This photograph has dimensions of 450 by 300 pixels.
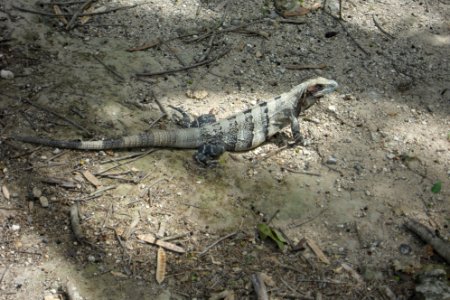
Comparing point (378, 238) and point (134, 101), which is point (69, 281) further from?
point (378, 238)

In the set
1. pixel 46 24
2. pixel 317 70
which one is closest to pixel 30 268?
pixel 46 24

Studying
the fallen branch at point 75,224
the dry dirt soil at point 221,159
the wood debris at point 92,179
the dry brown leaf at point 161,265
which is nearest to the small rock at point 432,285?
the dry dirt soil at point 221,159

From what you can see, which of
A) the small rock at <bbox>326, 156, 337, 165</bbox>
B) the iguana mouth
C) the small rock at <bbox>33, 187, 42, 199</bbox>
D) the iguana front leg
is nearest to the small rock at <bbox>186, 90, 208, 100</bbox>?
the iguana front leg

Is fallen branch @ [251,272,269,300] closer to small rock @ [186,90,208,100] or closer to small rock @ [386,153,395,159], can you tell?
small rock @ [386,153,395,159]

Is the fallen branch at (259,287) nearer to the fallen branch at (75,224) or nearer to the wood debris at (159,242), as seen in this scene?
the wood debris at (159,242)

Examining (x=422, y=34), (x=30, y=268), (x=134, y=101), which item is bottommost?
(x=30, y=268)

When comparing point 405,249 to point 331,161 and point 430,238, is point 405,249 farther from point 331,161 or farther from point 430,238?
point 331,161
